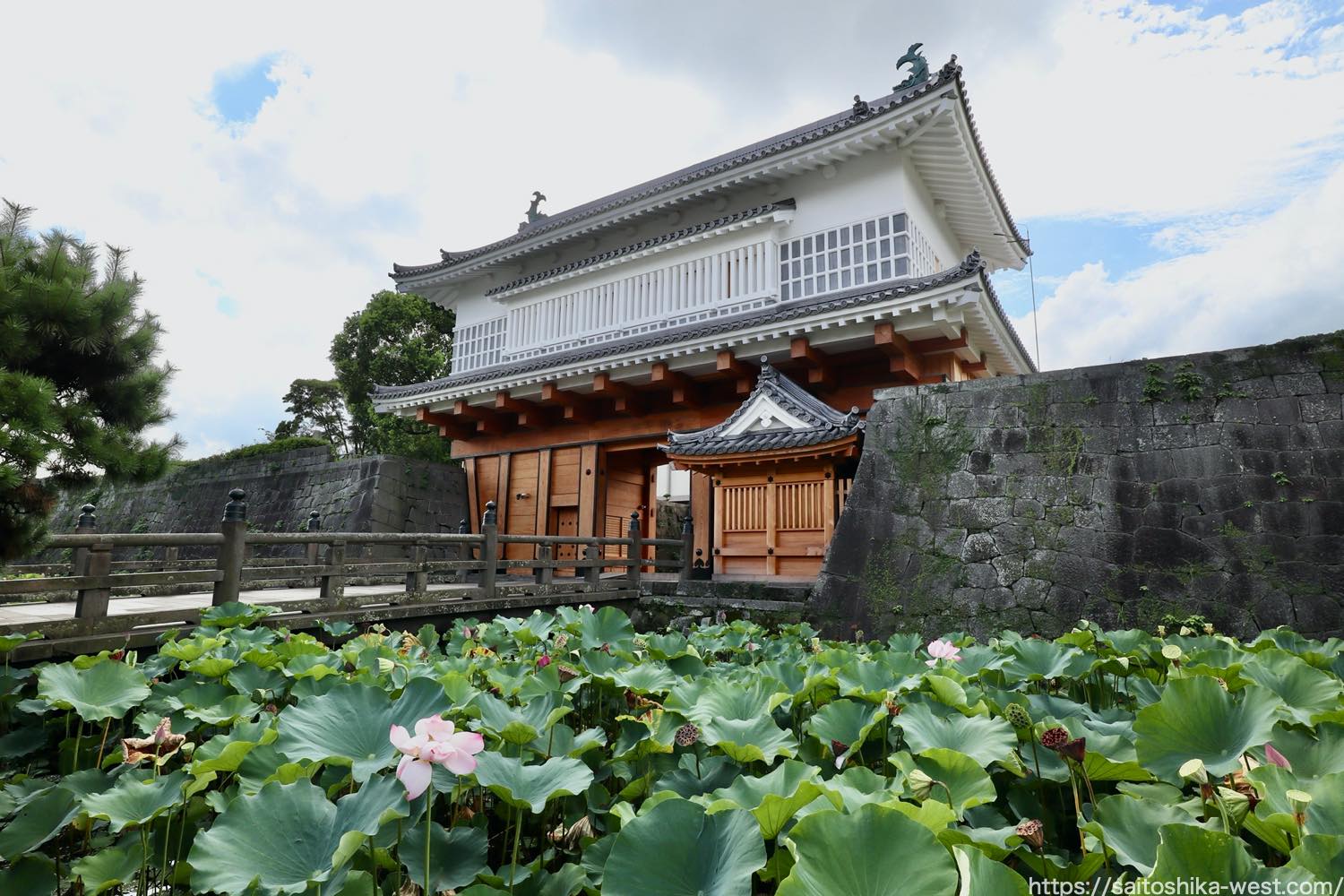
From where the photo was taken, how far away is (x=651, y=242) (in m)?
12.0

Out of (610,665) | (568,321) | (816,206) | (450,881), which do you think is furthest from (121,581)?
(816,206)

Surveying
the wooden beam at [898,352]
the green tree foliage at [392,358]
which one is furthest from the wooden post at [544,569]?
the green tree foliage at [392,358]

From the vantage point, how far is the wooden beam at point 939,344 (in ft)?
30.8

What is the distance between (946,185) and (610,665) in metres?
11.2

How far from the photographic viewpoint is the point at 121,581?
4.93 meters

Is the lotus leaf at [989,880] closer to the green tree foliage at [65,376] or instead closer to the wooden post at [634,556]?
the green tree foliage at [65,376]

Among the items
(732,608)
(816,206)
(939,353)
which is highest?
(816,206)

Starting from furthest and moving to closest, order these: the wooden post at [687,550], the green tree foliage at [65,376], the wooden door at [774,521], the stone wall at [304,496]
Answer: the stone wall at [304,496]
the wooden post at [687,550]
the wooden door at [774,521]
the green tree foliage at [65,376]

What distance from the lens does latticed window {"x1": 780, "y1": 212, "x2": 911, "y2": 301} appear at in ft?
33.2

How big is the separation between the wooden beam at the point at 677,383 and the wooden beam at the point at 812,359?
200cm

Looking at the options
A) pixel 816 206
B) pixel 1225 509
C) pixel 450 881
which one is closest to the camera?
pixel 450 881

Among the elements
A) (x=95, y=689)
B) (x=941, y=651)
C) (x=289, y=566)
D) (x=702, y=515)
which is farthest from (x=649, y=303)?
(x=95, y=689)

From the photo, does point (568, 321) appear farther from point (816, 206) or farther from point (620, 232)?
point (816, 206)

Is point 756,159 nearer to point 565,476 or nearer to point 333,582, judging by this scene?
point 565,476
